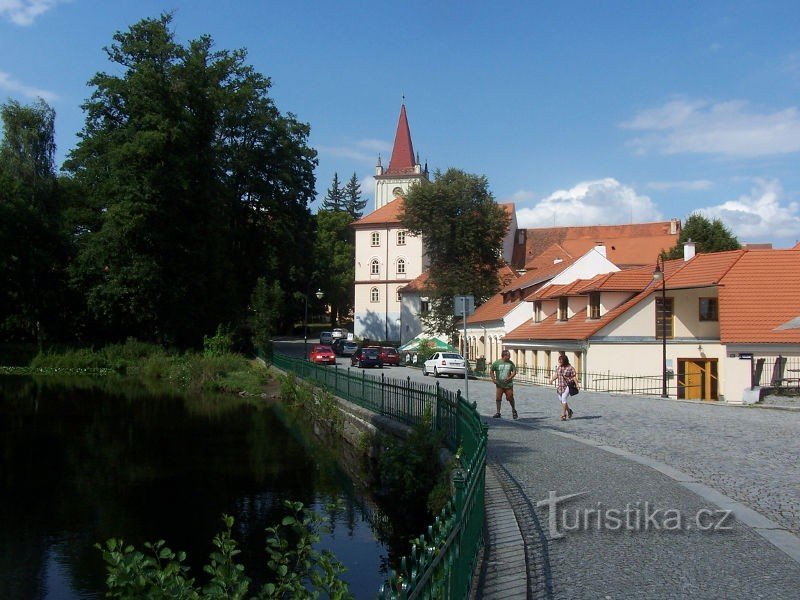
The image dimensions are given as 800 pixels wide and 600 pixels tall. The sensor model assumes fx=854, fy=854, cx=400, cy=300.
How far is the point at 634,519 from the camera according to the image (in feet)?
28.6

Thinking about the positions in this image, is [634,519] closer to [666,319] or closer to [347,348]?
[666,319]

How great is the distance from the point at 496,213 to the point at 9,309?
36280mm

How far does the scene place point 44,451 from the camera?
20469 millimetres

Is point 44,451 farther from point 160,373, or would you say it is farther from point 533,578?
point 160,373

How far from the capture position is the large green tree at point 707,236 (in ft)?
209

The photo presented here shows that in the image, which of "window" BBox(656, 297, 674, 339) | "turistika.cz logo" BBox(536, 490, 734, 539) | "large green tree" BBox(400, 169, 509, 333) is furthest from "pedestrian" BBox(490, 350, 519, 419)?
"large green tree" BBox(400, 169, 509, 333)

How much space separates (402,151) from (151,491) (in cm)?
9629

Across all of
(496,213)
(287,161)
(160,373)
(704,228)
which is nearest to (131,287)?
(160,373)

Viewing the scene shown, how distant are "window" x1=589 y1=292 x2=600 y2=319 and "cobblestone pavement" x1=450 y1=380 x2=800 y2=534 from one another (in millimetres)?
14095

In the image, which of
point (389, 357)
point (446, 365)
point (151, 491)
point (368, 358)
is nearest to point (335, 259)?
point (389, 357)

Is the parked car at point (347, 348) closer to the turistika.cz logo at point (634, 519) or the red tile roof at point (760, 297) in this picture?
the red tile roof at point (760, 297)

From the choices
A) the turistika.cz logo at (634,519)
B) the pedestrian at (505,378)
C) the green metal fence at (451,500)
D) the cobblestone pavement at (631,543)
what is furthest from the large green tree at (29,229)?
the turistika.cz logo at (634,519)

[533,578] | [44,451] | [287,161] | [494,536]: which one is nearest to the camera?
[533,578]

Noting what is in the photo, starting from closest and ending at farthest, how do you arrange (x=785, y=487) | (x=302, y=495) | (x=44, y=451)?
(x=785, y=487)
(x=302, y=495)
(x=44, y=451)
